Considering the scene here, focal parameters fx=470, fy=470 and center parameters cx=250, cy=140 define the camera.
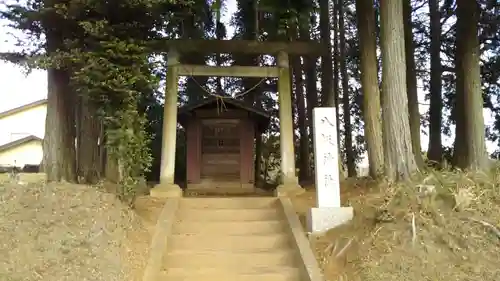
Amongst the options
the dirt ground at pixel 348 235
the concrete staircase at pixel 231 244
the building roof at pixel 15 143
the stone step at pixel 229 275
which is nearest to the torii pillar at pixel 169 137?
the concrete staircase at pixel 231 244

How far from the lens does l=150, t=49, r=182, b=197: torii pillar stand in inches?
345

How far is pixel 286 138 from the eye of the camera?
9.71 metres

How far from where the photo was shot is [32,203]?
5926mm

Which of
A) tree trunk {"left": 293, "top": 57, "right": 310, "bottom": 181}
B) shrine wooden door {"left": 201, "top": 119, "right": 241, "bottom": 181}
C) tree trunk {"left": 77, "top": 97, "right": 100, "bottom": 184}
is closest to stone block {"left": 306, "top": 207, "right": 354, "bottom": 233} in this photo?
tree trunk {"left": 77, "top": 97, "right": 100, "bottom": 184}

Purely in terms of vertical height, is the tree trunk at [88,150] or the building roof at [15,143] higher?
the building roof at [15,143]

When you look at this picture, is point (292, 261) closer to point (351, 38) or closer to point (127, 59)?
point (127, 59)

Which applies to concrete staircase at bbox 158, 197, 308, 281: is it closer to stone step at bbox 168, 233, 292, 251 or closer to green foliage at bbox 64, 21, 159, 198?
stone step at bbox 168, 233, 292, 251

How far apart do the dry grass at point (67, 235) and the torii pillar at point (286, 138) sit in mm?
3260

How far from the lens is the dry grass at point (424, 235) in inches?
203

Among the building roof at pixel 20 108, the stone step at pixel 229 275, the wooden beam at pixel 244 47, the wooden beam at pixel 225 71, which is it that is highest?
the building roof at pixel 20 108

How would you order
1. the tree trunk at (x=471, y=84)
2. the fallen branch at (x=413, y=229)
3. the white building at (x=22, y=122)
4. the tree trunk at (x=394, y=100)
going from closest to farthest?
the fallen branch at (x=413, y=229), the tree trunk at (x=394, y=100), the tree trunk at (x=471, y=84), the white building at (x=22, y=122)

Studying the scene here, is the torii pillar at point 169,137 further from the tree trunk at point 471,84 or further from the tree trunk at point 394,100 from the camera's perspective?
the tree trunk at point 471,84

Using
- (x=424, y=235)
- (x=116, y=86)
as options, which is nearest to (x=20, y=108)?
(x=116, y=86)

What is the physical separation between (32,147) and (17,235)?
66.1 feet
